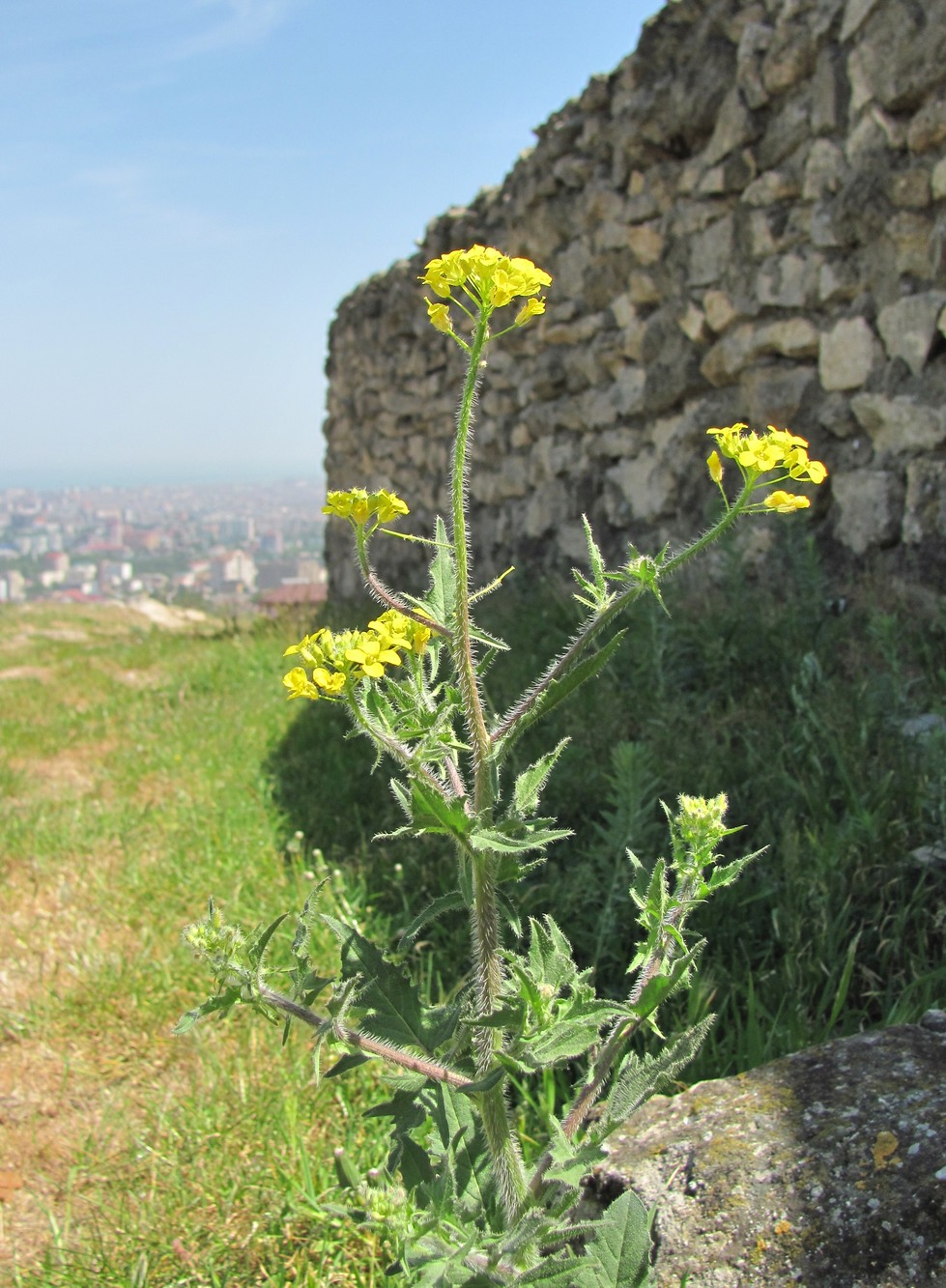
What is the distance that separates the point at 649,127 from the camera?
4.26 m

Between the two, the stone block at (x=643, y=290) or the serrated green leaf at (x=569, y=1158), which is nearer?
the serrated green leaf at (x=569, y=1158)

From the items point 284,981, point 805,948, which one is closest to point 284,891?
point 284,981

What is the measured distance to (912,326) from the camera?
10.1 feet

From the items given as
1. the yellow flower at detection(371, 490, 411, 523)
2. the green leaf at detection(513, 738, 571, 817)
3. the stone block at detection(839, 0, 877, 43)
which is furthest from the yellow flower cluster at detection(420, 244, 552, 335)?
the stone block at detection(839, 0, 877, 43)

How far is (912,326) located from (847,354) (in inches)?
11.0

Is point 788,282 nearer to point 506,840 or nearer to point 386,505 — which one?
point 386,505

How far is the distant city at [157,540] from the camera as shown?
47594 millimetres

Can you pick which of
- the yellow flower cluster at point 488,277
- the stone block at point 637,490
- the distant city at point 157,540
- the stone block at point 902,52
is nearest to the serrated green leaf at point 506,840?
the yellow flower cluster at point 488,277

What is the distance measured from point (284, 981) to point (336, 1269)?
0.82m

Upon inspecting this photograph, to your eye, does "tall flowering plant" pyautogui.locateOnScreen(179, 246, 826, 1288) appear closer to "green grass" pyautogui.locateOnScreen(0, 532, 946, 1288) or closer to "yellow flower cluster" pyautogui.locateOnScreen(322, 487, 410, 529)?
"yellow flower cluster" pyautogui.locateOnScreen(322, 487, 410, 529)

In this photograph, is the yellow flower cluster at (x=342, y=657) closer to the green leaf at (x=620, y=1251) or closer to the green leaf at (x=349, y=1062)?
the green leaf at (x=349, y=1062)

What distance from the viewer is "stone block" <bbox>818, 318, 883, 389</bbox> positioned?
3250mm

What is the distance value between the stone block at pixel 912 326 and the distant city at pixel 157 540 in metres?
28.9

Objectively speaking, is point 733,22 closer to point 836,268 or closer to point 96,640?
point 836,268
